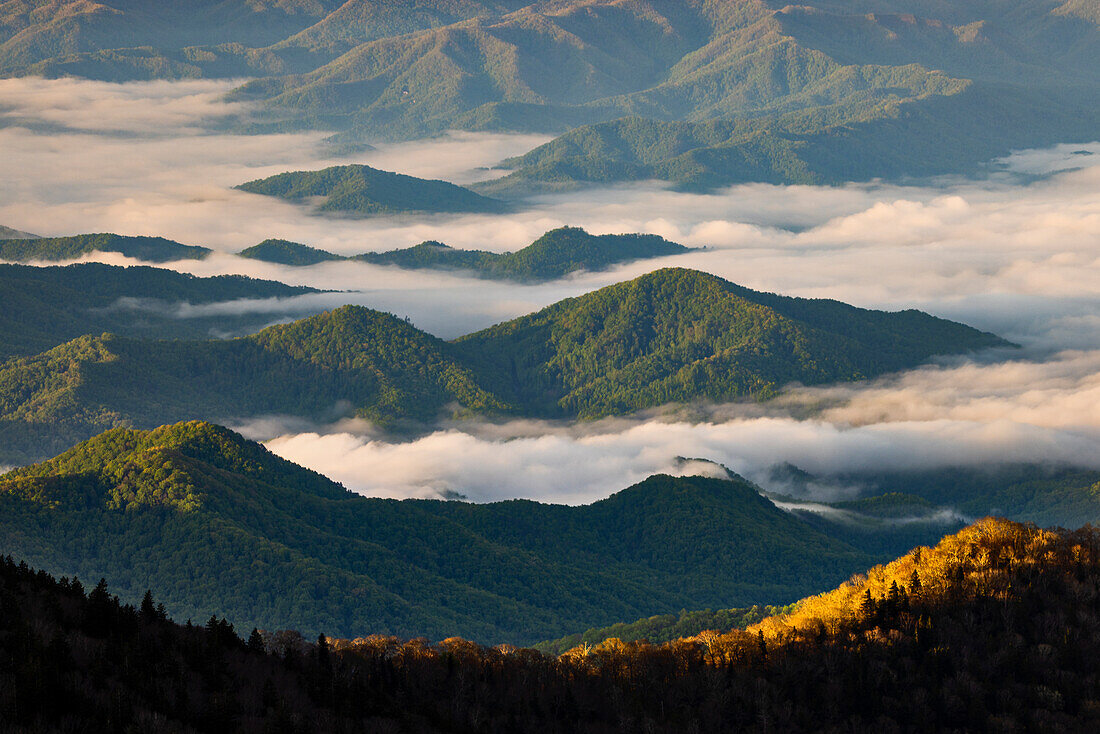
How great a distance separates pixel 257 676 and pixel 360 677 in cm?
780

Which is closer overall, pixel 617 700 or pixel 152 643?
pixel 152 643

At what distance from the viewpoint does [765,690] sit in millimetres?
121125

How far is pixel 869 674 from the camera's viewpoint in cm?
12225

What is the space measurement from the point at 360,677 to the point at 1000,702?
46424 mm

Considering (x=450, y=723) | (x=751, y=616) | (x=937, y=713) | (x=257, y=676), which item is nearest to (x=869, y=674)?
(x=937, y=713)

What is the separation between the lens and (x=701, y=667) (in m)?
128

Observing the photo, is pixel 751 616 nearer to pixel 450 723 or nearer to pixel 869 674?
pixel 869 674

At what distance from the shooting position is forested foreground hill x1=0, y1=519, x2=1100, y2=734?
10794 cm

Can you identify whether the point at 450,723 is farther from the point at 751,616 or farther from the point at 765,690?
the point at 751,616

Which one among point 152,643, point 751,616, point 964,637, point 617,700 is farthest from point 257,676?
point 751,616

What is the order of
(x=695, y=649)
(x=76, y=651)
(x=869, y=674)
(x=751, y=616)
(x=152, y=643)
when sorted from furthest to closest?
(x=751, y=616)
(x=695, y=649)
(x=869, y=674)
(x=152, y=643)
(x=76, y=651)

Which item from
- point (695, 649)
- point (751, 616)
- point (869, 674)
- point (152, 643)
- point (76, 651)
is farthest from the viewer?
point (751, 616)

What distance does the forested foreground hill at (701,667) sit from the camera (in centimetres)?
10794

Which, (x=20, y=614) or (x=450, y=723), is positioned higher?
(x=20, y=614)
